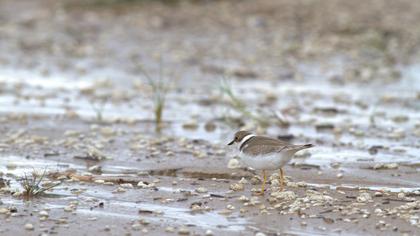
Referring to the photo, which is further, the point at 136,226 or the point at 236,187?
the point at 236,187

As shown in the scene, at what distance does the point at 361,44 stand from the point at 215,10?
3.31m

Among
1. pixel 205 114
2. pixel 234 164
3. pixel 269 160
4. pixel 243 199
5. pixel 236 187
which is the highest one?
pixel 205 114

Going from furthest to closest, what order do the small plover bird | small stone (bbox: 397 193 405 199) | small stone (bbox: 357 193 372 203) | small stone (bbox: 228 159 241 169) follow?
small stone (bbox: 228 159 241 169), the small plover bird, small stone (bbox: 397 193 405 199), small stone (bbox: 357 193 372 203)

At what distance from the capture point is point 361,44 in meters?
14.9

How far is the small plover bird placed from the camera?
709cm

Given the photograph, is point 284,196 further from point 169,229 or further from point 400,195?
point 169,229

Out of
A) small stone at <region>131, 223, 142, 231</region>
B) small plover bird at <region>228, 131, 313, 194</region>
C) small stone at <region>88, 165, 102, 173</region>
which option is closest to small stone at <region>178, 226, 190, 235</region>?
small stone at <region>131, 223, 142, 231</region>

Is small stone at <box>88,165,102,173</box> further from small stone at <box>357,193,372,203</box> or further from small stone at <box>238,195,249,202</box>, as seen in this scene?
small stone at <box>357,193,372,203</box>

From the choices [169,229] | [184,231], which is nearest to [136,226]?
[169,229]

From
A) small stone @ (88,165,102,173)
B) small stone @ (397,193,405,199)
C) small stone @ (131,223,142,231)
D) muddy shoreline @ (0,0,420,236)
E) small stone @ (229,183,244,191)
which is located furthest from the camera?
small stone @ (88,165,102,173)

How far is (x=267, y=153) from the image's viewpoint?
712 cm

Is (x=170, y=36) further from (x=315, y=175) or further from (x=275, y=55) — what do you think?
(x=315, y=175)

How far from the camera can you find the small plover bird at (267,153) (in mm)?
7094

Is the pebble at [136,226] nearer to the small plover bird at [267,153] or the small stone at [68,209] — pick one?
the small stone at [68,209]
